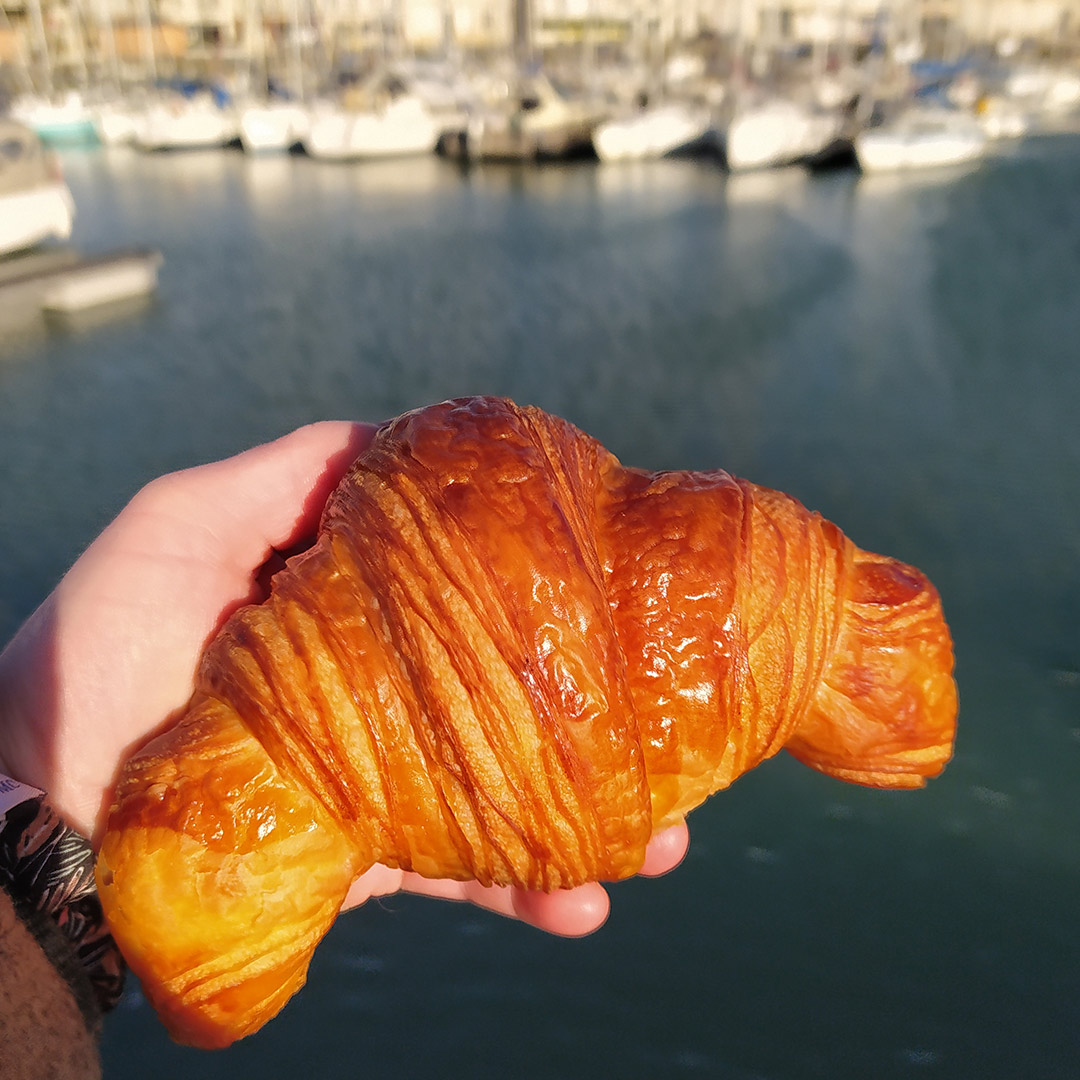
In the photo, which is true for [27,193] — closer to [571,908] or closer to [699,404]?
[699,404]

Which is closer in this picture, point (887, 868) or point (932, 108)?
point (887, 868)

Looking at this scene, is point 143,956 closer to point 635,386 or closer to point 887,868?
point 887,868

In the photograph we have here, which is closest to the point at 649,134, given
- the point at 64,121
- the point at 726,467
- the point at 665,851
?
the point at 64,121

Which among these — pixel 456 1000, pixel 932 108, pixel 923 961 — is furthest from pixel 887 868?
pixel 932 108

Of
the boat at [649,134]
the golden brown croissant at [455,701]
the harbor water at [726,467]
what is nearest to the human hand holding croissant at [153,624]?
the golden brown croissant at [455,701]

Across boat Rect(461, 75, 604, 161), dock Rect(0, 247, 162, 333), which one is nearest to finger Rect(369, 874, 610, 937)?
dock Rect(0, 247, 162, 333)

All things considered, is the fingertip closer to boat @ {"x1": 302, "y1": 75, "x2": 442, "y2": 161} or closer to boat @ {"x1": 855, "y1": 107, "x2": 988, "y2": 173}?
boat @ {"x1": 855, "y1": 107, "x2": 988, "y2": 173}
